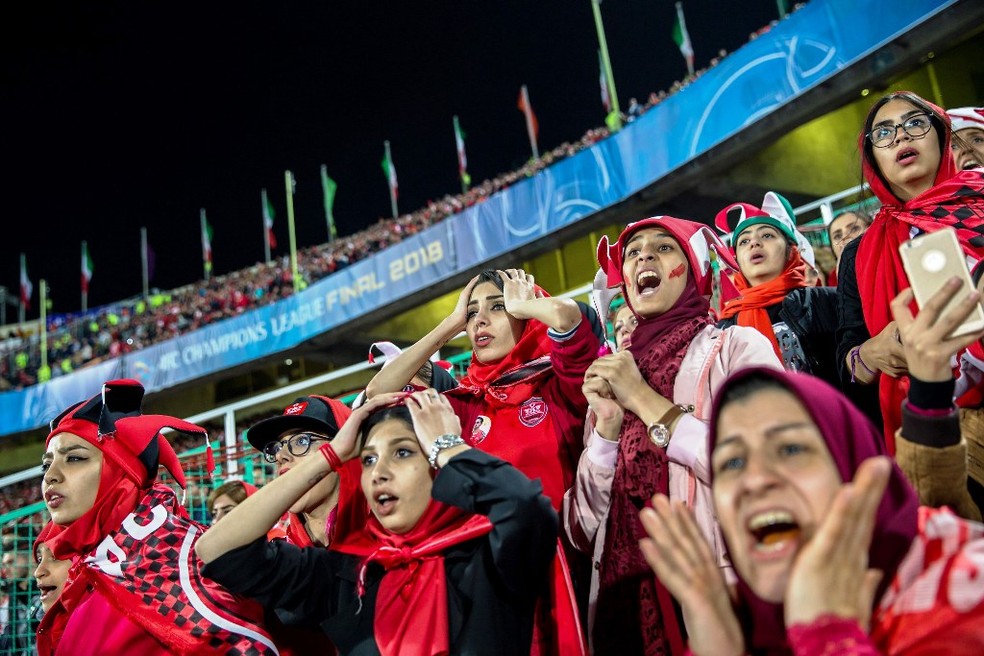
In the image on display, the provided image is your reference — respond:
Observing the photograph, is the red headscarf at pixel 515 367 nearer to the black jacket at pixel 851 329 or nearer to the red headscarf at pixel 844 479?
the black jacket at pixel 851 329

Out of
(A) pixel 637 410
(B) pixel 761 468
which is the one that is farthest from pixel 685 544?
(A) pixel 637 410

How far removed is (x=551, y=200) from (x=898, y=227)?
8.70 m

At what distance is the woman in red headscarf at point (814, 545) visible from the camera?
44.4 inches

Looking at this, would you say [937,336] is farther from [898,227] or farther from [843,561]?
[898,227]

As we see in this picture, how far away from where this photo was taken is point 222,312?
722 inches

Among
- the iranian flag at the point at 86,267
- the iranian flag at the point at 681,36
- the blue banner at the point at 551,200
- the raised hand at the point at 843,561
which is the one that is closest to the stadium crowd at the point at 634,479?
the raised hand at the point at 843,561

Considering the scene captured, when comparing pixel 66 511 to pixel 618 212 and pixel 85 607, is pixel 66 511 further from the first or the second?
pixel 618 212

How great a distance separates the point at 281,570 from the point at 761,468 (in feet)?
4.85

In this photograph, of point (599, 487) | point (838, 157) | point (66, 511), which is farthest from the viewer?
point (838, 157)

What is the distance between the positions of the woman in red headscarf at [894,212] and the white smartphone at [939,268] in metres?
Result: 0.72

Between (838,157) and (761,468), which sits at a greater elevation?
(838,157)

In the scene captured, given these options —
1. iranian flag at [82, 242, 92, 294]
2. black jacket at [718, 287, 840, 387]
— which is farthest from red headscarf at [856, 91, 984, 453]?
iranian flag at [82, 242, 92, 294]

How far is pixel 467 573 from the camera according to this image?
2092 mm

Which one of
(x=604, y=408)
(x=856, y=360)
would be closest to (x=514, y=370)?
(x=604, y=408)
